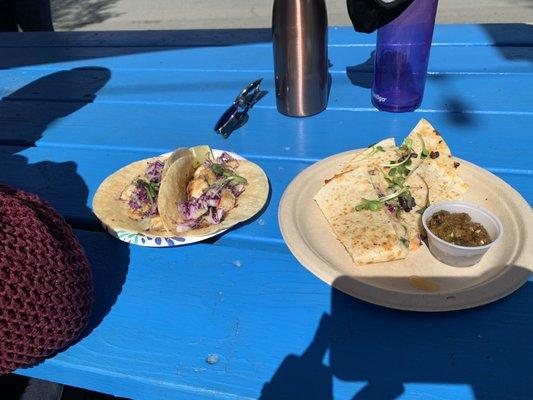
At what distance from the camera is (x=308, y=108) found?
1.57 meters

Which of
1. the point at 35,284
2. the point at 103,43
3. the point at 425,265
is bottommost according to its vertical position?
the point at 103,43

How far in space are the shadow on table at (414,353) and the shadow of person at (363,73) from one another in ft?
3.41

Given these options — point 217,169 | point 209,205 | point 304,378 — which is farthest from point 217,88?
point 304,378

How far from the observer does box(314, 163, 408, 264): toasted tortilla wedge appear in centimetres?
95

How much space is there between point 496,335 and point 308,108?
95 cm

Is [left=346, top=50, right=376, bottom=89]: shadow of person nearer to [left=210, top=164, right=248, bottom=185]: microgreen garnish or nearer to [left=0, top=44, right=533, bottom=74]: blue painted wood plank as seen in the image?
[left=0, top=44, right=533, bottom=74]: blue painted wood plank

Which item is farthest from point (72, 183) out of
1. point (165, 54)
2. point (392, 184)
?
point (165, 54)

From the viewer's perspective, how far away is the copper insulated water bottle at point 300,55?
1403 mm

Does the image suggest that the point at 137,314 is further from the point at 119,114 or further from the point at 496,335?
the point at 119,114

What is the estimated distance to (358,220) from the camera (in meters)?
1.04

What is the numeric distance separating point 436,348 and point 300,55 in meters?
0.96

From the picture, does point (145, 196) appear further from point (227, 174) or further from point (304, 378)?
point (304, 378)

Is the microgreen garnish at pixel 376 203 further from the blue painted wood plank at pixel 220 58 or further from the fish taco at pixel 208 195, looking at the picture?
the blue painted wood plank at pixel 220 58

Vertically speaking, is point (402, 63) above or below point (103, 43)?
above
